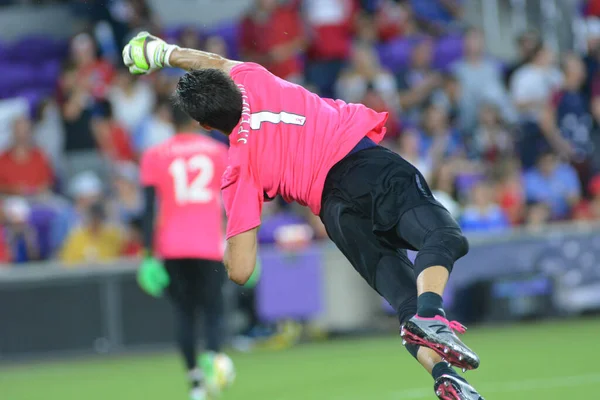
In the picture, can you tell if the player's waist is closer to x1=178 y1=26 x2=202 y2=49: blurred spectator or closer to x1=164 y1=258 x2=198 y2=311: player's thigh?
x1=164 y1=258 x2=198 y2=311: player's thigh

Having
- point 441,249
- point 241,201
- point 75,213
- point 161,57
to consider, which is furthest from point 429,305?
point 75,213

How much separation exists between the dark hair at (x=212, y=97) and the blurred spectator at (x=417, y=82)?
1037 cm

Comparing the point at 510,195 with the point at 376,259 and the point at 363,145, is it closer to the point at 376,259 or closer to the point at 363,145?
the point at 363,145

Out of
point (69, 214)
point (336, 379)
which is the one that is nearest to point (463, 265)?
point (336, 379)

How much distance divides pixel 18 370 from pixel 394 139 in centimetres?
596

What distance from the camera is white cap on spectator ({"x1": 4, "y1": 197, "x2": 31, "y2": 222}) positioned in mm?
13664

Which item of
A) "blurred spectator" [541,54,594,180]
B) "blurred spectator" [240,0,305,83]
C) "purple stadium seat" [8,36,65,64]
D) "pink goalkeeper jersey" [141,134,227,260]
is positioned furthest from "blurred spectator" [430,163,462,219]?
"purple stadium seat" [8,36,65,64]

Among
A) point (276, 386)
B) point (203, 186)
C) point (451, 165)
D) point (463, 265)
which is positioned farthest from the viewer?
point (451, 165)

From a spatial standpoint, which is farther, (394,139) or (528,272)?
(394,139)

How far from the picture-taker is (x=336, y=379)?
1052cm

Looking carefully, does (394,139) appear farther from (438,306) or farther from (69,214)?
(438,306)

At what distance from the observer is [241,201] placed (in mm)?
5992

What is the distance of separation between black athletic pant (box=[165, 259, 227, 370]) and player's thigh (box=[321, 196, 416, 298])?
134 inches

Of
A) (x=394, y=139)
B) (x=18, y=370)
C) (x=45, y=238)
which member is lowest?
(x=18, y=370)
